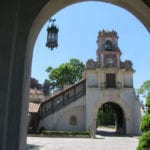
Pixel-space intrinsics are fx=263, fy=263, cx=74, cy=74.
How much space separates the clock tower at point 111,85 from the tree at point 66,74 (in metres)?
10.1

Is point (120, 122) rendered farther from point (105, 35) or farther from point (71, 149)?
point (71, 149)

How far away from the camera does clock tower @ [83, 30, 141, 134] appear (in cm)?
3278

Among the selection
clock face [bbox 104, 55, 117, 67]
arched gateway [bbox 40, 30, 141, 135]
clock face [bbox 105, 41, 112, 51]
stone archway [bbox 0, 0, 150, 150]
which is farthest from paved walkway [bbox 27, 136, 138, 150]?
clock face [bbox 105, 41, 112, 51]

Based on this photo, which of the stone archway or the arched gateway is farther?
the arched gateway

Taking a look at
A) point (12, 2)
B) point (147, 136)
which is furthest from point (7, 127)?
point (147, 136)

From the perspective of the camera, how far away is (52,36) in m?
4.38

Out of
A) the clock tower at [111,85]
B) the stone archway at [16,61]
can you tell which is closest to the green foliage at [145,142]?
the stone archway at [16,61]

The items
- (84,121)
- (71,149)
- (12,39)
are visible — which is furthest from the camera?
(84,121)

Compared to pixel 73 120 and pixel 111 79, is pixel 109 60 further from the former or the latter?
pixel 73 120

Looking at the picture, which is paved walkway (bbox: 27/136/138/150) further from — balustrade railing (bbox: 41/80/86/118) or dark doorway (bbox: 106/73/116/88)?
dark doorway (bbox: 106/73/116/88)

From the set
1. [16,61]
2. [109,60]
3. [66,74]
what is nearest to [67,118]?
[109,60]

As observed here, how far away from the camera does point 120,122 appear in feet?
117

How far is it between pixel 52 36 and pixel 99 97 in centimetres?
2941

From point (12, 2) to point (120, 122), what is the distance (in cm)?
3427
